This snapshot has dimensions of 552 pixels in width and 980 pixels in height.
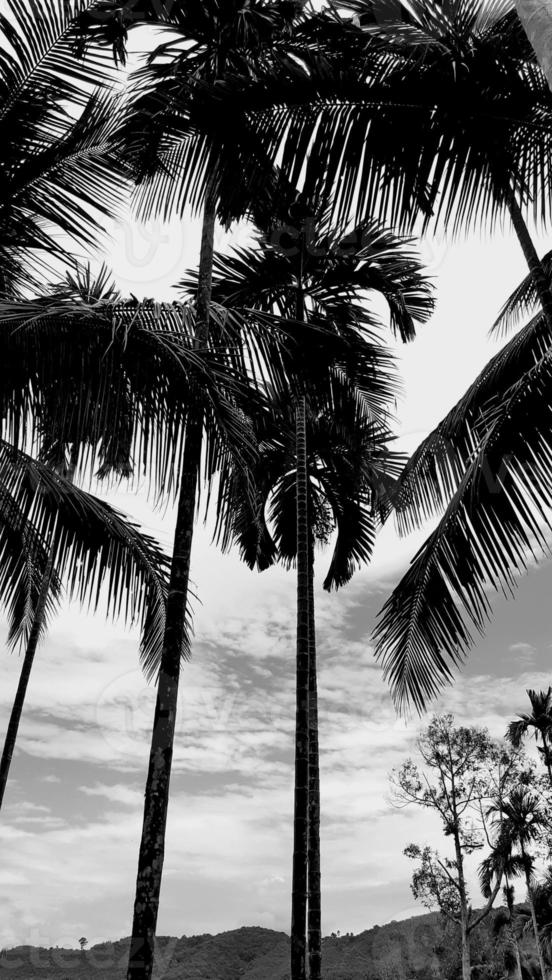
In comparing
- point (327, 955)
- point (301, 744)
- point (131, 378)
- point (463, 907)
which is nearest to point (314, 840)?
point (301, 744)

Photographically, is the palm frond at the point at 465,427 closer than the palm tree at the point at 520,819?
Yes

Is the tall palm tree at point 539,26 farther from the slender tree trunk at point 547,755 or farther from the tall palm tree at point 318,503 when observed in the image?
the slender tree trunk at point 547,755

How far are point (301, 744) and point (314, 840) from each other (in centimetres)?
267

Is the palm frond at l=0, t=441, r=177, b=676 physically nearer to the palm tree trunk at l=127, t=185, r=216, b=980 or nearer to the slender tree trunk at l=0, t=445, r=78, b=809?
the palm tree trunk at l=127, t=185, r=216, b=980

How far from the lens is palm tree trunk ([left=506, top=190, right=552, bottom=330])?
13.5 ft

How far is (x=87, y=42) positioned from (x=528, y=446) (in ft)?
11.8

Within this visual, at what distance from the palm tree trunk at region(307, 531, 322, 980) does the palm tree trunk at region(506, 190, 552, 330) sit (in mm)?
7120

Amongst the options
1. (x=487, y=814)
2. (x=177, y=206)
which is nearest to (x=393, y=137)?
(x=177, y=206)

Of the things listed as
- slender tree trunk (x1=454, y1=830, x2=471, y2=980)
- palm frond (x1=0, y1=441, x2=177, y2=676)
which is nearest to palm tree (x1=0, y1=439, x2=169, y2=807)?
palm frond (x1=0, y1=441, x2=177, y2=676)

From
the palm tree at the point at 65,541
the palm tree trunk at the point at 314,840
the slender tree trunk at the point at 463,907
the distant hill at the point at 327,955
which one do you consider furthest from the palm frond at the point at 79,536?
the distant hill at the point at 327,955

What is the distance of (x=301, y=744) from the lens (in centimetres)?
849

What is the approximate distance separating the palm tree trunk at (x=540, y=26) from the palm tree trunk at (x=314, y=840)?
8.85m

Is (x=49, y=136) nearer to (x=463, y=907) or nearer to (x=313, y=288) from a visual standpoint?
(x=313, y=288)

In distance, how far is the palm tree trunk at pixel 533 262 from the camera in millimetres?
4117
